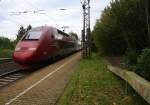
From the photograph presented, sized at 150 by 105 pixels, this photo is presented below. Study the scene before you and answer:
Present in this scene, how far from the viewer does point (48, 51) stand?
24.4 m

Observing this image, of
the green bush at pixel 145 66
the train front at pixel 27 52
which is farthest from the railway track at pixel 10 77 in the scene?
the green bush at pixel 145 66

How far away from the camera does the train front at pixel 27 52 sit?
21.1 metres

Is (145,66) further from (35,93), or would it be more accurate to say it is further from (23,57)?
(23,57)

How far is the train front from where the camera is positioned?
831 inches

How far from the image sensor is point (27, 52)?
21.5 meters

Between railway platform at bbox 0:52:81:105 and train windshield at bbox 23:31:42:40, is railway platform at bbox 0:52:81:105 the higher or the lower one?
the lower one

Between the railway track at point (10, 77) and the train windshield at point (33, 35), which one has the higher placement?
the train windshield at point (33, 35)

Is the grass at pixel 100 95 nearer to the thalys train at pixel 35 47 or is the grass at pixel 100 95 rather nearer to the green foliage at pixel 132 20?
the thalys train at pixel 35 47

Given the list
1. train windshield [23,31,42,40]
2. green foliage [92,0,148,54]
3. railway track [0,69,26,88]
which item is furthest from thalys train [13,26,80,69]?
green foliage [92,0,148,54]

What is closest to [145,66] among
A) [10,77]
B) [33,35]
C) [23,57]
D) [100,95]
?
[100,95]

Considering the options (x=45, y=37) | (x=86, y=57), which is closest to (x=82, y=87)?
(x=45, y=37)

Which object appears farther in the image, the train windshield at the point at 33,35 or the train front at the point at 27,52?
the train windshield at the point at 33,35

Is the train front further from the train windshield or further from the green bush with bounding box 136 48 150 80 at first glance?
the green bush with bounding box 136 48 150 80

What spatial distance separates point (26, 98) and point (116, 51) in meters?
27.4
